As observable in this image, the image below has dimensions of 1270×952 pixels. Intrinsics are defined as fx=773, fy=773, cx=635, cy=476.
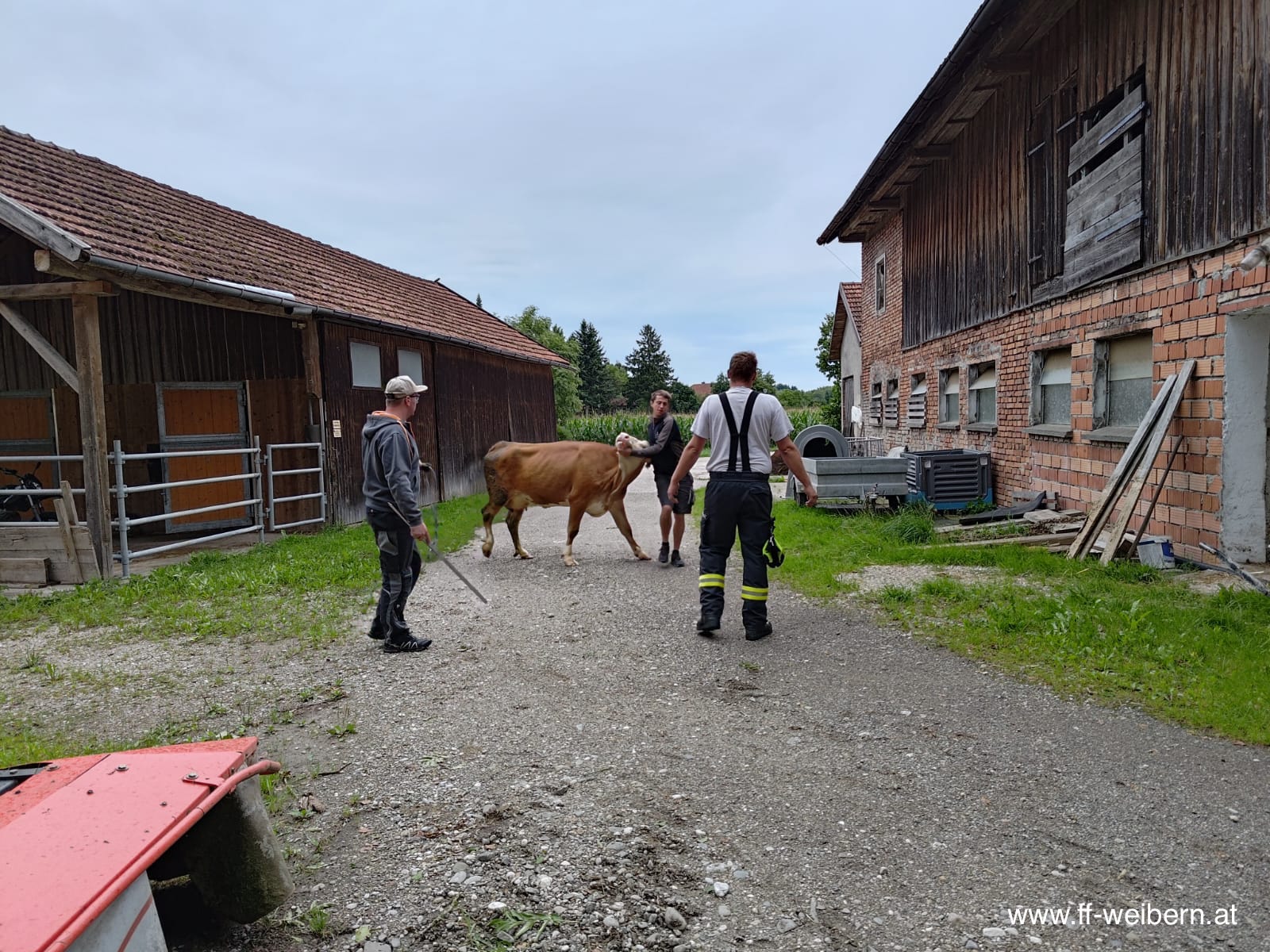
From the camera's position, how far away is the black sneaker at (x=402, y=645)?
5.54m

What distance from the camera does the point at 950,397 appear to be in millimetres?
14133

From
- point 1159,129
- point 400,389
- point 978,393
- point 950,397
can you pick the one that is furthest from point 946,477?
point 400,389

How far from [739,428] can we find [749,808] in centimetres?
299

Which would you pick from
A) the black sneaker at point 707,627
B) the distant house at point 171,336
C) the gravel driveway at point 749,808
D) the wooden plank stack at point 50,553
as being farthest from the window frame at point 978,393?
the wooden plank stack at point 50,553

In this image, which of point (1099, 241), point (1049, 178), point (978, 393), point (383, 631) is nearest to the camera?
point (383, 631)

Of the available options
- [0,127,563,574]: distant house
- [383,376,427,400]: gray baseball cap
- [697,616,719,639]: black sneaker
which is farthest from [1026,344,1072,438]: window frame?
[0,127,563,574]: distant house

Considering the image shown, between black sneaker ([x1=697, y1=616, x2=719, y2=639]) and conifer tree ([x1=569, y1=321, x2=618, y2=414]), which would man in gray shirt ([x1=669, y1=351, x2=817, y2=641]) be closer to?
black sneaker ([x1=697, y1=616, x2=719, y2=639])

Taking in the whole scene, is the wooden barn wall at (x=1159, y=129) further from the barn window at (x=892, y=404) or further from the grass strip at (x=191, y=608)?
the grass strip at (x=191, y=608)

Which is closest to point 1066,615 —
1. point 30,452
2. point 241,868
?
point 241,868

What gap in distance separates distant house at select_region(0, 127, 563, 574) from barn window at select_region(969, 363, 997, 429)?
397 inches

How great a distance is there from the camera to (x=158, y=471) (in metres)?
12.4

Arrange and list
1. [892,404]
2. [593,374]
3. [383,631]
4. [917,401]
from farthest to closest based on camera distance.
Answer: [593,374] → [892,404] → [917,401] → [383,631]

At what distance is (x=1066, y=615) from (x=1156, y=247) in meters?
4.50

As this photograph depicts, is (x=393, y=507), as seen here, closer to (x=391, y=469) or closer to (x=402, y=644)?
(x=391, y=469)
